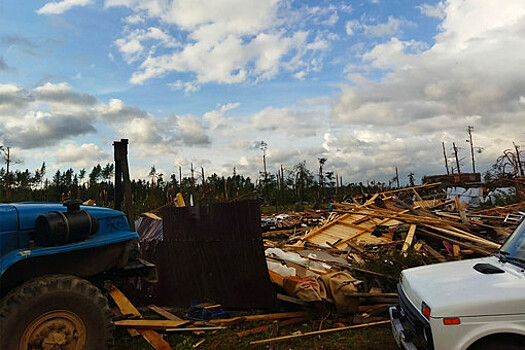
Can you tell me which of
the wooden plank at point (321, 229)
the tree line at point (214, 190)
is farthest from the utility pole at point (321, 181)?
the wooden plank at point (321, 229)

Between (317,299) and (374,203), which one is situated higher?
(374,203)

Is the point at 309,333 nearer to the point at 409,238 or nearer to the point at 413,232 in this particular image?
the point at 409,238

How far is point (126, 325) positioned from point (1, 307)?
1988 mm

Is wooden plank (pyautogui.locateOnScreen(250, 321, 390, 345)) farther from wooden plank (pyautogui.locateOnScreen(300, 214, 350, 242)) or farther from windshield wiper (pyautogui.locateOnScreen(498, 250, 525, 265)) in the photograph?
wooden plank (pyautogui.locateOnScreen(300, 214, 350, 242))

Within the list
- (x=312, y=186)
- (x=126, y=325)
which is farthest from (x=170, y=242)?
(x=312, y=186)

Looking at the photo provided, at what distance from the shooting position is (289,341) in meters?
5.24

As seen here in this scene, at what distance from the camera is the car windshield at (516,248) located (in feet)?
12.2

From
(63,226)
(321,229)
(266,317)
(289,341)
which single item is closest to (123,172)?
(63,226)

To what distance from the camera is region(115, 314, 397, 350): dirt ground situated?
5074mm

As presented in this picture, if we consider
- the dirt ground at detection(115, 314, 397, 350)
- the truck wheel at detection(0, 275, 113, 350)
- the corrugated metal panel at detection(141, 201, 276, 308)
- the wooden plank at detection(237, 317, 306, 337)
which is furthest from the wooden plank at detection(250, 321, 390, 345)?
the truck wheel at detection(0, 275, 113, 350)

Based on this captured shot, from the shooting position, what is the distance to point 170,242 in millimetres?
7047

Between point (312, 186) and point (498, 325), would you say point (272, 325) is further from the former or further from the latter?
point (312, 186)

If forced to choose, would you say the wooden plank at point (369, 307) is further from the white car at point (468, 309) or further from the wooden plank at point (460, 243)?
the wooden plank at point (460, 243)

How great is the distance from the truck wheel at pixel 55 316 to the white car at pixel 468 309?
316 centimetres
